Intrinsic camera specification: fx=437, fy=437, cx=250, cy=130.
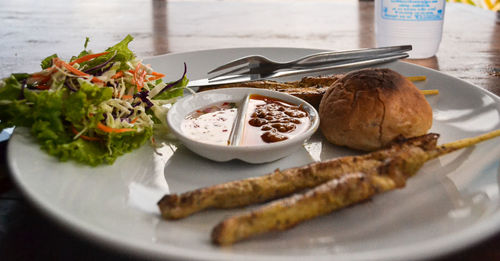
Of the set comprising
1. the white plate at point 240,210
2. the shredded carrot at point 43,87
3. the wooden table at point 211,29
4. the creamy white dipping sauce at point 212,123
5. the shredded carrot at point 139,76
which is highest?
the wooden table at point 211,29

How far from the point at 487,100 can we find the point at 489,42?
8.17 ft

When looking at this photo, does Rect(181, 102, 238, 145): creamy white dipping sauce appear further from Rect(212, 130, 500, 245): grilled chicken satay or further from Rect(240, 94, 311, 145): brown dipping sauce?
Rect(212, 130, 500, 245): grilled chicken satay

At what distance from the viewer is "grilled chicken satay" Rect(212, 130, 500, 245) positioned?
1.59m

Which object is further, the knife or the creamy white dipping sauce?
the knife

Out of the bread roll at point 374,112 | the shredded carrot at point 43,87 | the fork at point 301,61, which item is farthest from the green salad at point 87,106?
the bread roll at point 374,112

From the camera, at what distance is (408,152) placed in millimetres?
2076

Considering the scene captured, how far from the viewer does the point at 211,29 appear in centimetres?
576

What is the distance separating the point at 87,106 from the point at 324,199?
56.8 inches

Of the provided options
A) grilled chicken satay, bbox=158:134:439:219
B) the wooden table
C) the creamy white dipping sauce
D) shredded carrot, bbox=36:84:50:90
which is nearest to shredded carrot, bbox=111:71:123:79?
shredded carrot, bbox=36:84:50:90

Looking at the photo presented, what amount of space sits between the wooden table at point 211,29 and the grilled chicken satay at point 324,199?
120cm

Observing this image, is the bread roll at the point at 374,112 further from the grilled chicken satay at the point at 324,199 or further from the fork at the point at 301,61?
the fork at the point at 301,61

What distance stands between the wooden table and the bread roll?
54.2 inches

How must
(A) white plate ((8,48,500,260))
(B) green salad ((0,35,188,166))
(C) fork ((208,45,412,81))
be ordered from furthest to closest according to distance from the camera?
(C) fork ((208,45,412,81)) → (B) green salad ((0,35,188,166)) → (A) white plate ((8,48,500,260))

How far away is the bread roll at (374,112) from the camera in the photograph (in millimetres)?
2455
